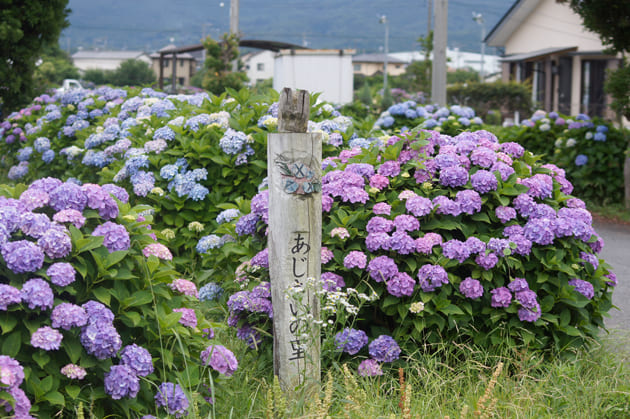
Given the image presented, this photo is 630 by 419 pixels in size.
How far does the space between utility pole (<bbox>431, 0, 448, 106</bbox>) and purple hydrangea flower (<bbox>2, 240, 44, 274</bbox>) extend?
1171 cm

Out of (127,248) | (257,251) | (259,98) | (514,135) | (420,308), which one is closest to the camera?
(127,248)

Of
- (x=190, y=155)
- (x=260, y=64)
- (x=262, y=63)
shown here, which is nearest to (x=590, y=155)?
(x=190, y=155)

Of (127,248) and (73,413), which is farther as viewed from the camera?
(127,248)

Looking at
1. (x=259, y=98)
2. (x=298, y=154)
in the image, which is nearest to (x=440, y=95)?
(x=259, y=98)

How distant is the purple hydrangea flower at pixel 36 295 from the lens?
8.82ft

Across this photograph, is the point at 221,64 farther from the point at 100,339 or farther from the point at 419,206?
the point at 100,339

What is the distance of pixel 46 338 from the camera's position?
268 cm

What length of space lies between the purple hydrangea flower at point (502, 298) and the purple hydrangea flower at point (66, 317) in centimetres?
229

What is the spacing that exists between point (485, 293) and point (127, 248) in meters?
2.07

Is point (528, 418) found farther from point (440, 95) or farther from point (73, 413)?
point (440, 95)

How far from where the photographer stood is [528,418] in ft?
11.1

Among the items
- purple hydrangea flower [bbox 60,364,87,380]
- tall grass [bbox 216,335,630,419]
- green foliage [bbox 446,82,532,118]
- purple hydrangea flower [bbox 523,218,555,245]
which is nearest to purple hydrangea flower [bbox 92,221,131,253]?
purple hydrangea flower [bbox 60,364,87,380]

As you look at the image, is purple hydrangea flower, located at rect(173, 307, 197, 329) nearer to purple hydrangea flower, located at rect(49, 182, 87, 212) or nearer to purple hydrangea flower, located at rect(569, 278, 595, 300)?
purple hydrangea flower, located at rect(49, 182, 87, 212)

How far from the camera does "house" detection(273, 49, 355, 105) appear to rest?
19516 millimetres
